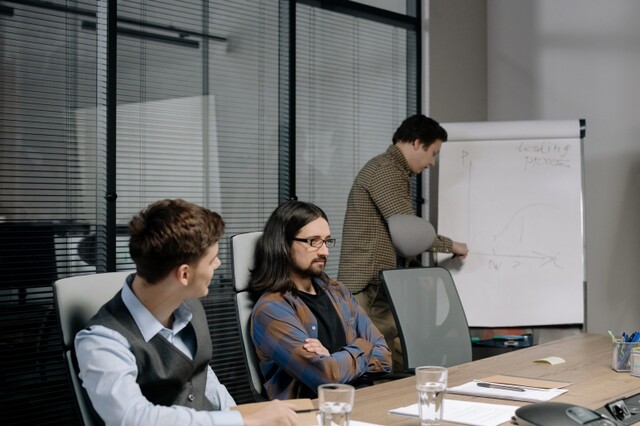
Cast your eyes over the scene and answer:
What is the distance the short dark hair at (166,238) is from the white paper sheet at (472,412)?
0.58m

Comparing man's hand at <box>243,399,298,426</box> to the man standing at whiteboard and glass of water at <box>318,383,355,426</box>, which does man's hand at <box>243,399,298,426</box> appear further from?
the man standing at whiteboard

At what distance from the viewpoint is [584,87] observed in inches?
185

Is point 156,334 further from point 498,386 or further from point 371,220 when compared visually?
point 371,220

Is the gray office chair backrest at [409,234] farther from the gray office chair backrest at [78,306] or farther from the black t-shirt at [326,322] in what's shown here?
the gray office chair backrest at [78,306]

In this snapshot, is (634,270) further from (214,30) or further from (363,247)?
(214,30)

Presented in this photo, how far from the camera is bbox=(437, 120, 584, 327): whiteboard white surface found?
403cm

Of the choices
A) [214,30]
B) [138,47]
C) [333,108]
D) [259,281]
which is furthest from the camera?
[333,108]

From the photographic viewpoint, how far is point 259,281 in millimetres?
2496

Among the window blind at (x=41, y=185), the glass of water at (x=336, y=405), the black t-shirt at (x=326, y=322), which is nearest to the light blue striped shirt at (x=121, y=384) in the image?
the glass of water at (x=336, y=405)

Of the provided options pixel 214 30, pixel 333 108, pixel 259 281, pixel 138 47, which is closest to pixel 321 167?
pixel 333 108

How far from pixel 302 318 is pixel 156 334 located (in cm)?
83

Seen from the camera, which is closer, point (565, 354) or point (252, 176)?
point (565, 354)

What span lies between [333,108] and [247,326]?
204 centimetres

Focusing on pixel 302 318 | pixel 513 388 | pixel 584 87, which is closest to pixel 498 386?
pixel 513 388
